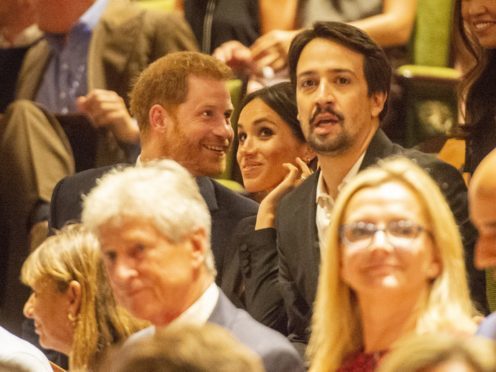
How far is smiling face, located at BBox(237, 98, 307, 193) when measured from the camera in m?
3.32

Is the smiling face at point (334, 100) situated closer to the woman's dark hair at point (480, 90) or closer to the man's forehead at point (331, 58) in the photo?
the man's forehead at point (331, 58)

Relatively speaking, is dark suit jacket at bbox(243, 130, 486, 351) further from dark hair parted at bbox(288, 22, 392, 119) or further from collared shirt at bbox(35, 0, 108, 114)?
collared shirt at bbox(35, 0, 108, 114)

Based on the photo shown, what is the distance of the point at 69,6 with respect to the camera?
13.1 ft

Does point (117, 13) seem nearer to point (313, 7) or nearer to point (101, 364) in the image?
point (313, 7)

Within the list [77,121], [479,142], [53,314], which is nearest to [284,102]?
[479,142]

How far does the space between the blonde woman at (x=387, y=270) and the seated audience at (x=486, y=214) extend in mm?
71

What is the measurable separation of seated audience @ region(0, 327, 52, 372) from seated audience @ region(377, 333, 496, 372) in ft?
3.38

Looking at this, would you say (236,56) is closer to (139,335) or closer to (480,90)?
(480,90)

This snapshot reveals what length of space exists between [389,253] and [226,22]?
Answer: 1.82m

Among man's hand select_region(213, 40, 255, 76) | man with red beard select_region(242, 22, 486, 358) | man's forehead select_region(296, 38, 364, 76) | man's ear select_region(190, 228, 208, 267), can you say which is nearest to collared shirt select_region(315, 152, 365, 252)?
man with red beard select_region(242, 22, 486, 358)

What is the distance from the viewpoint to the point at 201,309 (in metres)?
2.27

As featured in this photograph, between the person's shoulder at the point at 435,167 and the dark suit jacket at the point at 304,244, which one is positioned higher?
→ the person's shoulder at the point at 435,167

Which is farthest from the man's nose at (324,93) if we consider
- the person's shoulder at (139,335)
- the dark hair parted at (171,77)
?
the person's shoulder at (139,335)

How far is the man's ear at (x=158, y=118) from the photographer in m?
3.43
